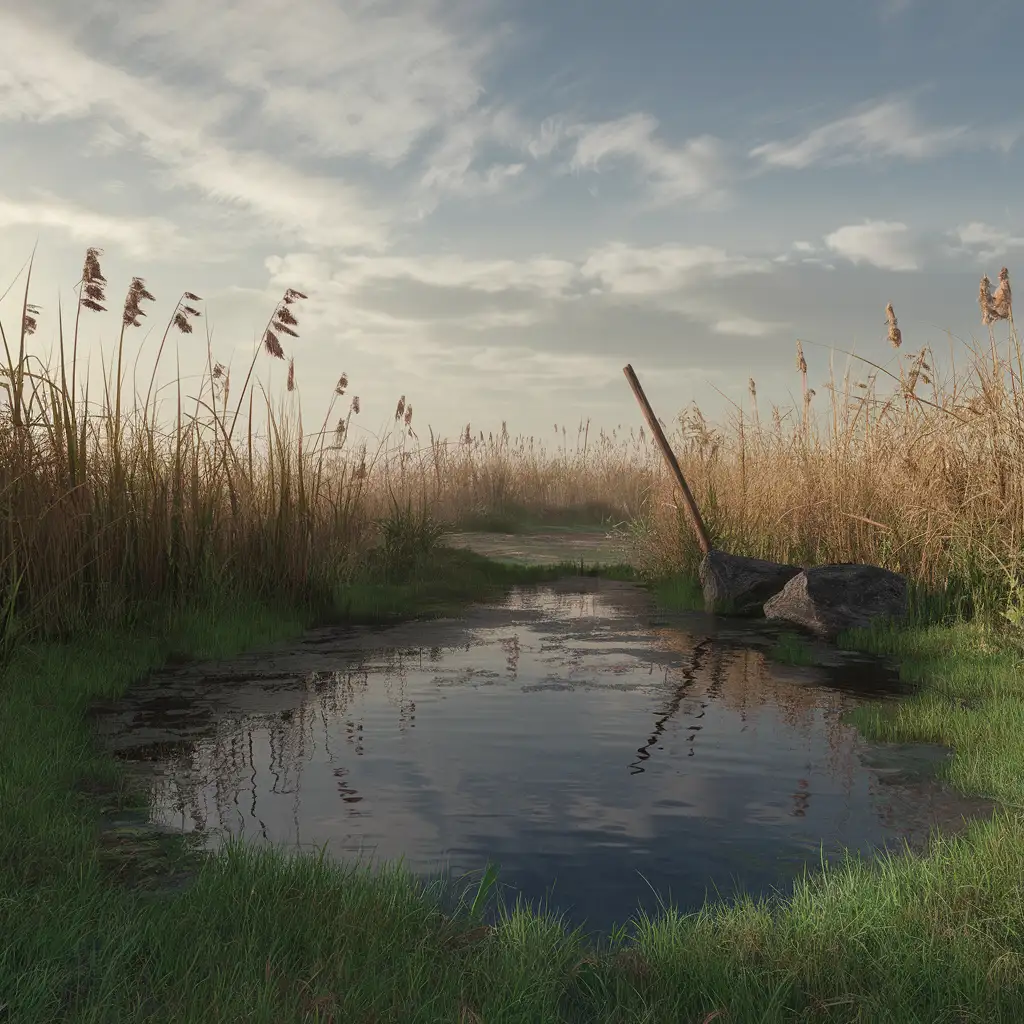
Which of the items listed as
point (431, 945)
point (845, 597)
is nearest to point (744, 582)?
point (845, 597)

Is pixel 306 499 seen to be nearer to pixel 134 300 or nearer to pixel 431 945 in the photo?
pixel 134 300

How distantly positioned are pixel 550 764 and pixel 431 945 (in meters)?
2.04

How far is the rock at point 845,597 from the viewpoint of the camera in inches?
341

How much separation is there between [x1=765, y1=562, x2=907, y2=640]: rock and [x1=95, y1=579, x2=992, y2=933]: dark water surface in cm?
71

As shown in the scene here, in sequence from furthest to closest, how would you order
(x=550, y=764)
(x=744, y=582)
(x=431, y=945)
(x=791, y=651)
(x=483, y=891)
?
(x=744, y=582)
(x=791, y=651)
(x=550, y=764)
(x=483, y=891)
(x=431, y=945)

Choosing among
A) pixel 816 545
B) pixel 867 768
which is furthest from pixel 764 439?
pixel 867 768

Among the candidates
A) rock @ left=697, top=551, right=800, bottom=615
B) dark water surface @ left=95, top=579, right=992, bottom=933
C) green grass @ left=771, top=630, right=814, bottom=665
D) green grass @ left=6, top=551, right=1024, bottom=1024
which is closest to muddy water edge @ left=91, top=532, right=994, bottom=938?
dark water surface @ left=95, top=579, right=992, bottom=933

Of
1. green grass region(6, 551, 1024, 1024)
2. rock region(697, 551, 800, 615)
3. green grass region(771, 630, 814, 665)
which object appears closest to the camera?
green grass region(6, 551, 1024, 1024)

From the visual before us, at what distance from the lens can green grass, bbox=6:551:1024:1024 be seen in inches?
101

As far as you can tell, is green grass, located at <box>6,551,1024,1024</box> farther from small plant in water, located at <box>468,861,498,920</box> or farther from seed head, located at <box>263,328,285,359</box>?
seed head, located at <box>263,328,285,359</box>

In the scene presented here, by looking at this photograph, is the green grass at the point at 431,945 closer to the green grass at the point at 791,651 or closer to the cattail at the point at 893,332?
the green grass at the point at 791,651

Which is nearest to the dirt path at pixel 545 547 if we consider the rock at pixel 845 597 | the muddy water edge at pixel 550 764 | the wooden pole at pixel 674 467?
the wooden pole at pixel 674 467

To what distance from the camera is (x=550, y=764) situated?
4.92 meters

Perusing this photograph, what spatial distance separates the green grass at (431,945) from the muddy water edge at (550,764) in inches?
11.3
